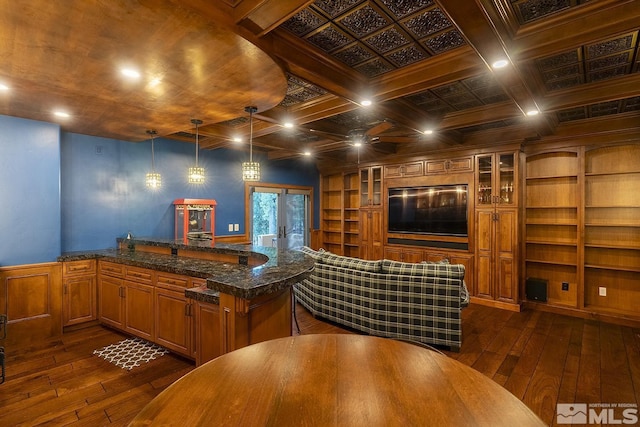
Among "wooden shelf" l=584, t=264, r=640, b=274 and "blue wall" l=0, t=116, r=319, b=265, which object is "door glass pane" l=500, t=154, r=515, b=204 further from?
"blue wall" l=0, t=116, r=319, b=265

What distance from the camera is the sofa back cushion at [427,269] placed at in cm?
314

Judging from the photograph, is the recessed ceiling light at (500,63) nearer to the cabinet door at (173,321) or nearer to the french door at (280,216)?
the cabinet door at (173,321)

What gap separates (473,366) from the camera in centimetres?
287

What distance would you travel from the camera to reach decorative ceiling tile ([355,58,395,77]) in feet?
8.46

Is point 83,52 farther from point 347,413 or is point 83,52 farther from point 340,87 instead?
point 347,413

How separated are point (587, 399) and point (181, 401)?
3023mm

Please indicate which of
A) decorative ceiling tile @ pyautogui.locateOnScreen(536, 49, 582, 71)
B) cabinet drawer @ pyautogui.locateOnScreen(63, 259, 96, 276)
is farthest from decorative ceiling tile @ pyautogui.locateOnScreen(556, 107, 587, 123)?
cabinet drawer @ pyautogui.locateOnScreen(63, 259, 96, 276)

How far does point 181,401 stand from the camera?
0.97 metres

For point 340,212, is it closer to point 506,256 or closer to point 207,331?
point 506,256

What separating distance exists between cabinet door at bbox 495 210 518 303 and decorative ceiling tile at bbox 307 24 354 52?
3.82 metres

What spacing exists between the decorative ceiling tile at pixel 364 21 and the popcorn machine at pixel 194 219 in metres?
3.53

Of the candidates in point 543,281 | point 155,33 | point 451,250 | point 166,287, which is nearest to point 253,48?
point 155,33

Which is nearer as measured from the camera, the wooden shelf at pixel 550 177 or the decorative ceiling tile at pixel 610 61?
the decorative ceiling tile at pixel 610 61

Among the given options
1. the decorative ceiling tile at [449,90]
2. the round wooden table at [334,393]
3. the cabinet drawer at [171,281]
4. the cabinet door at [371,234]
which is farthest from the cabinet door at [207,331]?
the cabinet door at [371,234]
